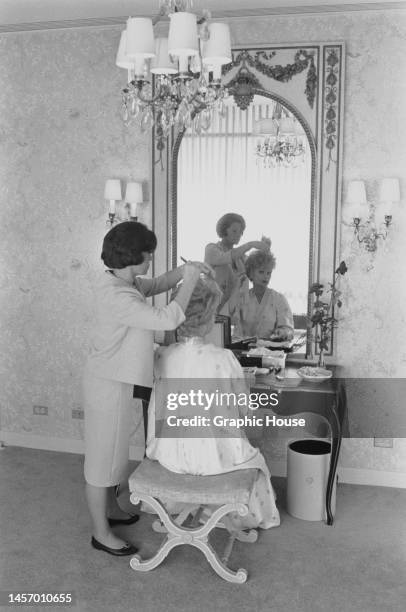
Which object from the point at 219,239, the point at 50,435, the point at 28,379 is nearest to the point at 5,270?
the point at 28,379

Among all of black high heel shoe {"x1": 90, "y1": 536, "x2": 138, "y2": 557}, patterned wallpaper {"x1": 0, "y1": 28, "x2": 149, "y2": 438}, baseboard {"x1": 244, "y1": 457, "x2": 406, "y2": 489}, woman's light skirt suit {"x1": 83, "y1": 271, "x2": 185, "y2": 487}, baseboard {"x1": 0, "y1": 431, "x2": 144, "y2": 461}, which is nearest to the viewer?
woman's light skirt suit {"x1": 83, "y1": 271, "x2": 185, "y2": 487}

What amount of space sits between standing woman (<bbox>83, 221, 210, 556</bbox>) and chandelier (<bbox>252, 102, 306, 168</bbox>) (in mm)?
1178

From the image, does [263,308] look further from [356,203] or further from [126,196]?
[126,196]

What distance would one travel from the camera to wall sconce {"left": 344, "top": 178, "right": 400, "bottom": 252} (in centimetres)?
388

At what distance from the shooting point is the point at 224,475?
2.99 m

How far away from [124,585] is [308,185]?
7.84 ft

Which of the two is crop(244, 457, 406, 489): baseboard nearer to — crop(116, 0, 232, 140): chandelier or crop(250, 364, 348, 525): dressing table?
crop(250, 364, 348, 525): dressing table

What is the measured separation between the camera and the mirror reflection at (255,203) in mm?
3986

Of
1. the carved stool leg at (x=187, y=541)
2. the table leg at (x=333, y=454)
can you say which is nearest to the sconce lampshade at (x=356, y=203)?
the table leg at (x=333, y=454)

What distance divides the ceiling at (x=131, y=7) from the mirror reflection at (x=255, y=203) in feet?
1.71

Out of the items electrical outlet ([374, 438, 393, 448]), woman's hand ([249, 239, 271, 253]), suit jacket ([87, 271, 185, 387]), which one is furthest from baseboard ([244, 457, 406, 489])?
suit jacket ([87, 271, 185, 387])

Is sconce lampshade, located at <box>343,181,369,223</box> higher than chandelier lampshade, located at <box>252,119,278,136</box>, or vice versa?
chandelier lampshade, located at <box>252,119,278,136</box>

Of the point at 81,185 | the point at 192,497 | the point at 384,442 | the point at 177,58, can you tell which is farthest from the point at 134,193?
the point at 384,442

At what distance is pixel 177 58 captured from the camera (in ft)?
9.24
